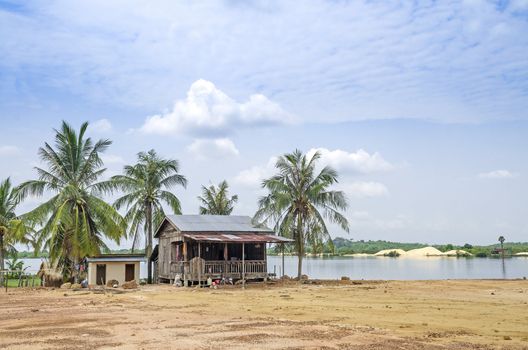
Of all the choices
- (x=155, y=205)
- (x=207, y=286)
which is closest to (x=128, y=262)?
(x=207, y=286)

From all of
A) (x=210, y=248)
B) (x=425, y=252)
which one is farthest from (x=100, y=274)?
(x=425, y=252)

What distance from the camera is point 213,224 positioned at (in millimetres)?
33750

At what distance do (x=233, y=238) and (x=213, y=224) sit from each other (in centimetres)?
364

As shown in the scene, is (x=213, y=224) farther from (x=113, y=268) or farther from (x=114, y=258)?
(x=113, y=268)

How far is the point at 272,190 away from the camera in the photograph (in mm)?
34812

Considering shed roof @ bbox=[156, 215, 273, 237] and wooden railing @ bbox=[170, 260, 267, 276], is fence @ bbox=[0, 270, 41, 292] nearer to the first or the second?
wooden railing @ bbox=[170, 260, 267, 276]

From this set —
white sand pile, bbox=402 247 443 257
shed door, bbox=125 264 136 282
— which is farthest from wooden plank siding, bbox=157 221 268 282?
white sand pile, bbox=402 247 443 257

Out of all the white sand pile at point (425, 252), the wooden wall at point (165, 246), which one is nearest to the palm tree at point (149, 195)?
the wooden wall at point (165, 246)

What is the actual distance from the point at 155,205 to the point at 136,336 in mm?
27547

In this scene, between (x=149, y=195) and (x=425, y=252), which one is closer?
(x=149, y=195)

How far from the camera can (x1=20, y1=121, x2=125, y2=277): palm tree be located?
30672mm

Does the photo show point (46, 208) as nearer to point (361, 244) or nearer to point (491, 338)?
point (491, 338)

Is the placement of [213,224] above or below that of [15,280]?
above

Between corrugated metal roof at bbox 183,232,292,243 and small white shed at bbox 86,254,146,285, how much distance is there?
4.18m
